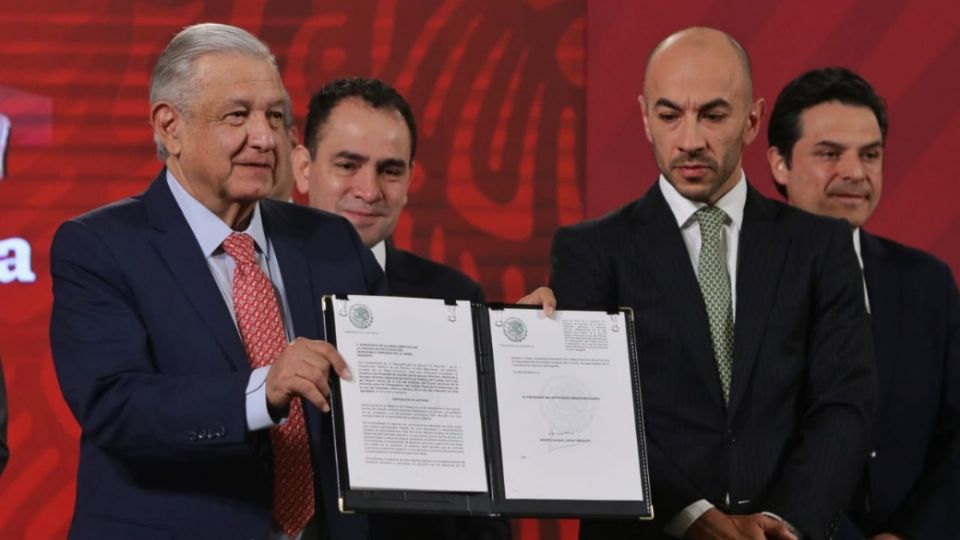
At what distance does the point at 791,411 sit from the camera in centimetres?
293

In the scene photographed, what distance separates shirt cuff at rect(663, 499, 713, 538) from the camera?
2857mm

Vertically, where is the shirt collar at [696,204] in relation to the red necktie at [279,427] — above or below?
above

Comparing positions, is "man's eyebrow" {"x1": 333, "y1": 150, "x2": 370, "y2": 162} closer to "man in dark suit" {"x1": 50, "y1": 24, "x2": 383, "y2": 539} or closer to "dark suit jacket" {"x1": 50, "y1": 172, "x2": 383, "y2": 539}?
"man in dark suit" {"x1": 50, "y1": 24, "x2": 383, "y2": 539}

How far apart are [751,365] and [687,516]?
0.95 feet

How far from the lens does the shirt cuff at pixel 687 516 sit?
9.37 feet

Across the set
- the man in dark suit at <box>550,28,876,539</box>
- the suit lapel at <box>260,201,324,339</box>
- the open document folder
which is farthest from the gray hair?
the man in dark suit at <box>550,28,876,539</box>

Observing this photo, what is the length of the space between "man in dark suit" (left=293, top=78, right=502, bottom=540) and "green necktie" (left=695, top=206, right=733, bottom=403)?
2.07ft

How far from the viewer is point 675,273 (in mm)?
2969

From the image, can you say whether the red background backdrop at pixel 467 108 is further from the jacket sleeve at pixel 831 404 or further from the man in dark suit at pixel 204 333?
the man in dark suit at pixel 204 333

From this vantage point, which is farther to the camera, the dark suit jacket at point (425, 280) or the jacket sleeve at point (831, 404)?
the dark suit jacket at point (425, 280)

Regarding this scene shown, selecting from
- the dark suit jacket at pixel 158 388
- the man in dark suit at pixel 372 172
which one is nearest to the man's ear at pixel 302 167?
the man in dark suit at pixel 372 172

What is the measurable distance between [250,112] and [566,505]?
2.70 feet

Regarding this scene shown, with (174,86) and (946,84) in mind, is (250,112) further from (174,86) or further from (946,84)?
(946,84)

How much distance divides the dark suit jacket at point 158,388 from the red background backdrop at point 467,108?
1919mm
